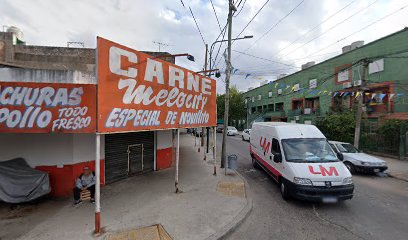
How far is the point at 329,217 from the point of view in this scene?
5.70 m

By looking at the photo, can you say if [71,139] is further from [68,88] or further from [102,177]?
[68,88]

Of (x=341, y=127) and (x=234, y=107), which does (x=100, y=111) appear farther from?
(x=234, y=107)

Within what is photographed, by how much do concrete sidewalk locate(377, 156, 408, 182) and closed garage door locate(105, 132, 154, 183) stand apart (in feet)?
38.8

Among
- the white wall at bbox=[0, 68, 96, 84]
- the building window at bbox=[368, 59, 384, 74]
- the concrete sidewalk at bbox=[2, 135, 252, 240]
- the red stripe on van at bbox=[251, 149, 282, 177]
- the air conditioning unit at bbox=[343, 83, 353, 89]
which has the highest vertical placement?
the building window at bbox=[368, 59, 384, 74]

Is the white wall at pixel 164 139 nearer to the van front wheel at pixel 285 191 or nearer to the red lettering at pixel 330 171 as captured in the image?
the van front wheel at pixel 285 191

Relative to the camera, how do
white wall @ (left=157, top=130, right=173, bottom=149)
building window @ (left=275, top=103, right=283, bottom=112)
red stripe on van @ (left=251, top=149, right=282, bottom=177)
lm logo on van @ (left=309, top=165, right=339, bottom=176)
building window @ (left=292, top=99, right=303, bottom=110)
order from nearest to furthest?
lm logo on van @ (left=309, top=165, right=339, bottom=176) < red stripe on van @ (left=251, top=149, right=282, bottom=177) < white wall @ (left=157, top=130, right=173, bottom=149) < building window @ (left=292, top=99, right=303, bottom=110) < building window @ (left=275, top=103, right=283, bottom=112)

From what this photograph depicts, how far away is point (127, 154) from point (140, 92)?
14.4ft

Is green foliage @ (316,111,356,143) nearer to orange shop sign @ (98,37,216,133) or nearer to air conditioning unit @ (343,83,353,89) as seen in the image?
air conditioning unit @ (343,83,353,89)

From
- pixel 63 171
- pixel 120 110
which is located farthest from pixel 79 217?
pixel 120 110

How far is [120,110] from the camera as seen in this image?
195 inches

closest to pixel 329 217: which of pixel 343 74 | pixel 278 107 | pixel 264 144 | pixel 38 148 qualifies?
pixel 264 144

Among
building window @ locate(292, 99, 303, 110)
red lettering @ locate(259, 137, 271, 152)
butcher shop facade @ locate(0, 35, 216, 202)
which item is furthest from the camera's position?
building window @ locate(292, 99, 303, 110)

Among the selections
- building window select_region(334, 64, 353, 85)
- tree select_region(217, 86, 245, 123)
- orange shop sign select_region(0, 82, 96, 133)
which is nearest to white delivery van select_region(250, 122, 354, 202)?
orange shop sign select_region(0, 82, 96, 133)

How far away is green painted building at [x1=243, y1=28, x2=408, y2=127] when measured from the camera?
15.5 meters
